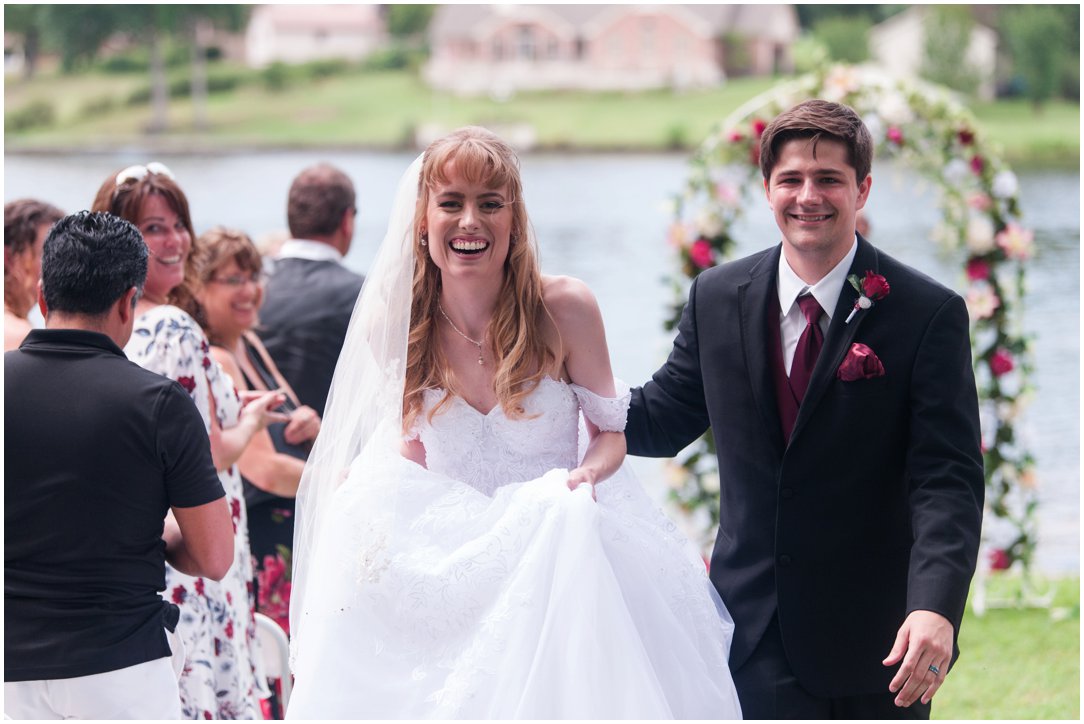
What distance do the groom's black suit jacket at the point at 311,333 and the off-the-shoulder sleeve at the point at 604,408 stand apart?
2.04 meters

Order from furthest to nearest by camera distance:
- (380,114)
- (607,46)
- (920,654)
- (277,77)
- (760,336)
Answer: (607,46) < (277,77) < (380,114) < (760,336) < (920,654)

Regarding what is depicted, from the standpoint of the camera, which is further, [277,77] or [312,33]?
[312,33]

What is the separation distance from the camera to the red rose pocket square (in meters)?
2.79

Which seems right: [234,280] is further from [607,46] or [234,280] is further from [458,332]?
[607,46]

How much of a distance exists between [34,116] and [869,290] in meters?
30.6

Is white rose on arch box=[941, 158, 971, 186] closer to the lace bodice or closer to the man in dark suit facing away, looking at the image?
the man in dark suit facing away

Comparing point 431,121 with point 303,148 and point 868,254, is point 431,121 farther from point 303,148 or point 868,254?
point 868,254

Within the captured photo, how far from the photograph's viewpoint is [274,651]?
403cm

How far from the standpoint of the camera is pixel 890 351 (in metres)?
2.83

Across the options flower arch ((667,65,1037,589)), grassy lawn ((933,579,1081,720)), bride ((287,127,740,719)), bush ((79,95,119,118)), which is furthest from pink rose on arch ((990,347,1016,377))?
bush ((79,95,119,118))

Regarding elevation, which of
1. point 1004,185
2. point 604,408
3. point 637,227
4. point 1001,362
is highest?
point 1004,185

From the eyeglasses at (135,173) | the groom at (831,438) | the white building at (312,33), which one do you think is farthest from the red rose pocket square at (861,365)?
the white building at (312,33)

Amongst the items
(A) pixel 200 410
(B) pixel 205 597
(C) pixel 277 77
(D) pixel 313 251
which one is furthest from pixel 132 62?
(B) pixel 205 597

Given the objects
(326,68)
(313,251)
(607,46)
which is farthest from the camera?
(607,46)
